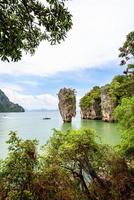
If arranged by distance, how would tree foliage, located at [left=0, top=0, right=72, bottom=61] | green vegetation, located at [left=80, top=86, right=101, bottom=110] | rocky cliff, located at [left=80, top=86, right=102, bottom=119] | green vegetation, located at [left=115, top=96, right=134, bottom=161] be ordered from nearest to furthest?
1. tree foliage, located at [left=0, top=0, right=72, bottom=61]
2. green vegetation, located at [left=115, top=96, right=134, bottom=161]
3. rocky cliff, located at [left=80, top=86, right=102, bottom=119]
4. green vegetation, located at [left=80, top=86, right=101, bottom=110]

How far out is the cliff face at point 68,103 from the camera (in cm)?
8750

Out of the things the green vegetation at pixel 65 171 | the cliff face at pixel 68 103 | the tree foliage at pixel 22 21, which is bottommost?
the green vegetation at pixel 65 171

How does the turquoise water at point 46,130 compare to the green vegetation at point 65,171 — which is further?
the turquoise water at point 46,130

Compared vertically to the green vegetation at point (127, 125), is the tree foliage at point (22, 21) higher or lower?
higher

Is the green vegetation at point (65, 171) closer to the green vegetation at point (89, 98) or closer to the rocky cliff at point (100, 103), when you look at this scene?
the rocky cliff at point (100, 103)

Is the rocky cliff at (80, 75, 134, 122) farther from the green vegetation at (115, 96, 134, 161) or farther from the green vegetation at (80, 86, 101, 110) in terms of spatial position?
the green vegetation at (115, 96, 134, 161)

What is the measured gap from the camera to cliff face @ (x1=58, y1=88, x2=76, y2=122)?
8750 centimetres

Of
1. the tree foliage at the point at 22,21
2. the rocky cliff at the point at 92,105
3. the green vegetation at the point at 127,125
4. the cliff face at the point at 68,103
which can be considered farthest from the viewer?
the rocky cliff at the point at 92,105

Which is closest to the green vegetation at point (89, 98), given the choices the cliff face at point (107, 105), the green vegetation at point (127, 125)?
the cliff face at point (107, 105)

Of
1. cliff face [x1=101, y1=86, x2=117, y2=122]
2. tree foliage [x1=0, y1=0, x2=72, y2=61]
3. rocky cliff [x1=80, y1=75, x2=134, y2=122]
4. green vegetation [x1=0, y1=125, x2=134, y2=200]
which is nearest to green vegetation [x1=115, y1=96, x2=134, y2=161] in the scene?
green vegetation [x1=0, y1=125, x2=134, y2=200]

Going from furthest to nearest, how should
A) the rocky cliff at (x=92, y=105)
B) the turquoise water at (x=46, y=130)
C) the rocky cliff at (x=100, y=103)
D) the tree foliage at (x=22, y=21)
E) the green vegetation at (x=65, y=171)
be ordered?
the rocky cliff at (x=92, y=105), the rocky cliff at (x=100, y=103), the turquoise water at (x=46, y=130), the green vegetation at (x=65, y=171), the tree foliage at (x=22, y=21)

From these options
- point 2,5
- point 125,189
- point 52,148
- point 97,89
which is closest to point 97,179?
point 125,189

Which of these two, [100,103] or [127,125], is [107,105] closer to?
[100,103]

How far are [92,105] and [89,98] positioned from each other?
423 cm
